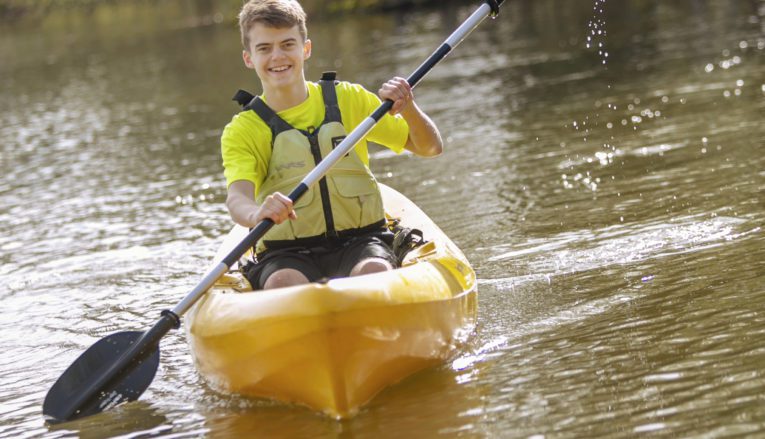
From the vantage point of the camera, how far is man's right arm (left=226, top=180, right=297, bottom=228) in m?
4.28

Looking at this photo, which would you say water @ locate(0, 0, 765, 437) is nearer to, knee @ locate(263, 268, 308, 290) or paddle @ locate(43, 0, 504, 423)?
paddle @ locate(43, 0, 504, 423)

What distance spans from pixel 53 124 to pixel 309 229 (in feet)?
35.6

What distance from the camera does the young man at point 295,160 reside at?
4648 mm

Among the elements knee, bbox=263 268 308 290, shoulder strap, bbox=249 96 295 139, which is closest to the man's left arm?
shoulder strap, bbox=249 96 295 139

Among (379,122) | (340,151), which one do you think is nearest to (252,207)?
(340,151)

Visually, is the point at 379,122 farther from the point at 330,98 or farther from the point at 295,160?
the point at 295,160

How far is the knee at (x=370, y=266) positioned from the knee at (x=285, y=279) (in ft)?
0.68

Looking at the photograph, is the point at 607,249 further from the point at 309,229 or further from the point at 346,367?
the point at 346,367

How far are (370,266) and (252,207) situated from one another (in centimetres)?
53

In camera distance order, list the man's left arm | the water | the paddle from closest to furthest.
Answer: the water → the paddle → the man's left arm

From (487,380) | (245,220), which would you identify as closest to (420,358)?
(487,380)

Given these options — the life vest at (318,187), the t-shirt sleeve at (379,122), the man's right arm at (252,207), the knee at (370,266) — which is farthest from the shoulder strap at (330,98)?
the knee at (370,266)

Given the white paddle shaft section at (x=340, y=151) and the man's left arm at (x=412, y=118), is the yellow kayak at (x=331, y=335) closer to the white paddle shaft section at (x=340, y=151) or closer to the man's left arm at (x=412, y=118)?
the white paddle shaft section at (x=340, y=151)

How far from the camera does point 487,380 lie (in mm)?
4297
